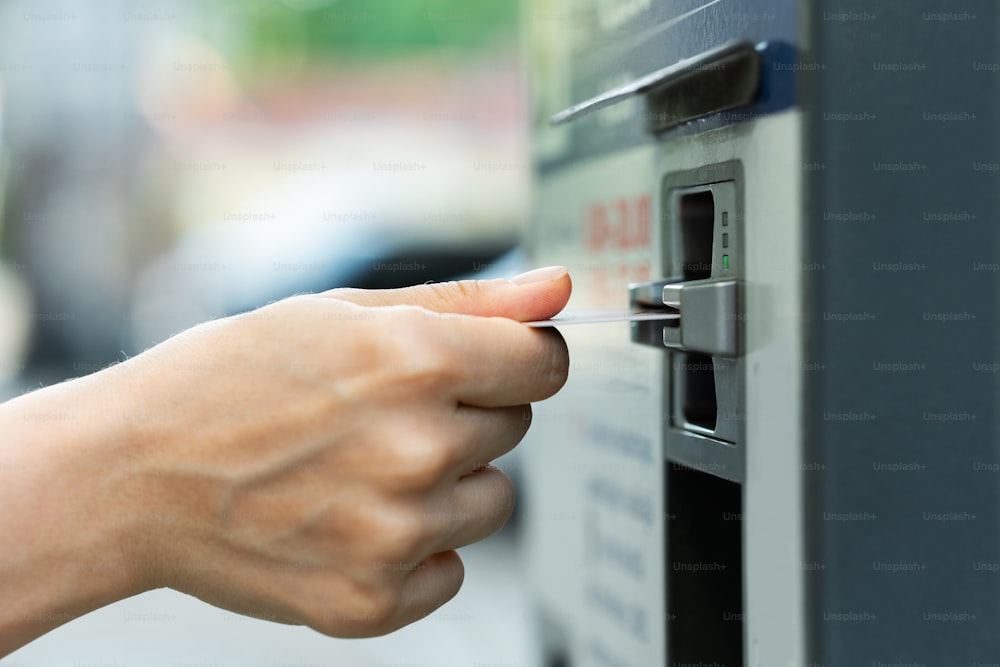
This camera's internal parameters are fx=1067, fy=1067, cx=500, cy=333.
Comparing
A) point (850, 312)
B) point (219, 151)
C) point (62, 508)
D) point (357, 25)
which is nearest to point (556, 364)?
point (850, 312)

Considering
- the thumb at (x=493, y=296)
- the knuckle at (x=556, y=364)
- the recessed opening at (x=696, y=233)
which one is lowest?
the knuckle at (x=556, y=364)

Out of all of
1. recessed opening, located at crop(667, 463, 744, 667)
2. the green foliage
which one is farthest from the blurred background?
recessed opening, located at crop(667, 463, 744, 667)

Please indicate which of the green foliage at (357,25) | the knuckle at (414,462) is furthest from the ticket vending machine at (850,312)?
the green foliage at (357,25)

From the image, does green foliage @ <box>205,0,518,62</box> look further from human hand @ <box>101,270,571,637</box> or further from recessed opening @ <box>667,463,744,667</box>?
human hand @ <box>101,270,571,637</box>

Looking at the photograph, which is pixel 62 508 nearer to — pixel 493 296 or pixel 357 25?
pixel 493 296

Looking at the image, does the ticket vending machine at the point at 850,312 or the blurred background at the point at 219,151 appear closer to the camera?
the ticket vending machine at the point at 850,312

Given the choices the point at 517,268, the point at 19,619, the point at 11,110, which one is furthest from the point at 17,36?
the point at 19,619

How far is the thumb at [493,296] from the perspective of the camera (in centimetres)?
103

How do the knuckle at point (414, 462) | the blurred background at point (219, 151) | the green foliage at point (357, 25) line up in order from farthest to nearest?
the green foliage at point (357, 25), the blurred background at point (219, 151), the knuckle at point (414, 462)

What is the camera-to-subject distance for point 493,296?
1053 mm

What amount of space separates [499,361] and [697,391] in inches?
10.0

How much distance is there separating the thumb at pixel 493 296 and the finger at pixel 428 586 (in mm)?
247

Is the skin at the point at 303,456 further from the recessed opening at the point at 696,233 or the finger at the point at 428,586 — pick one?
the recessed opening at the point at 696,233

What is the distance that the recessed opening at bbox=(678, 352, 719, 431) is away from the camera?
1.11 m
